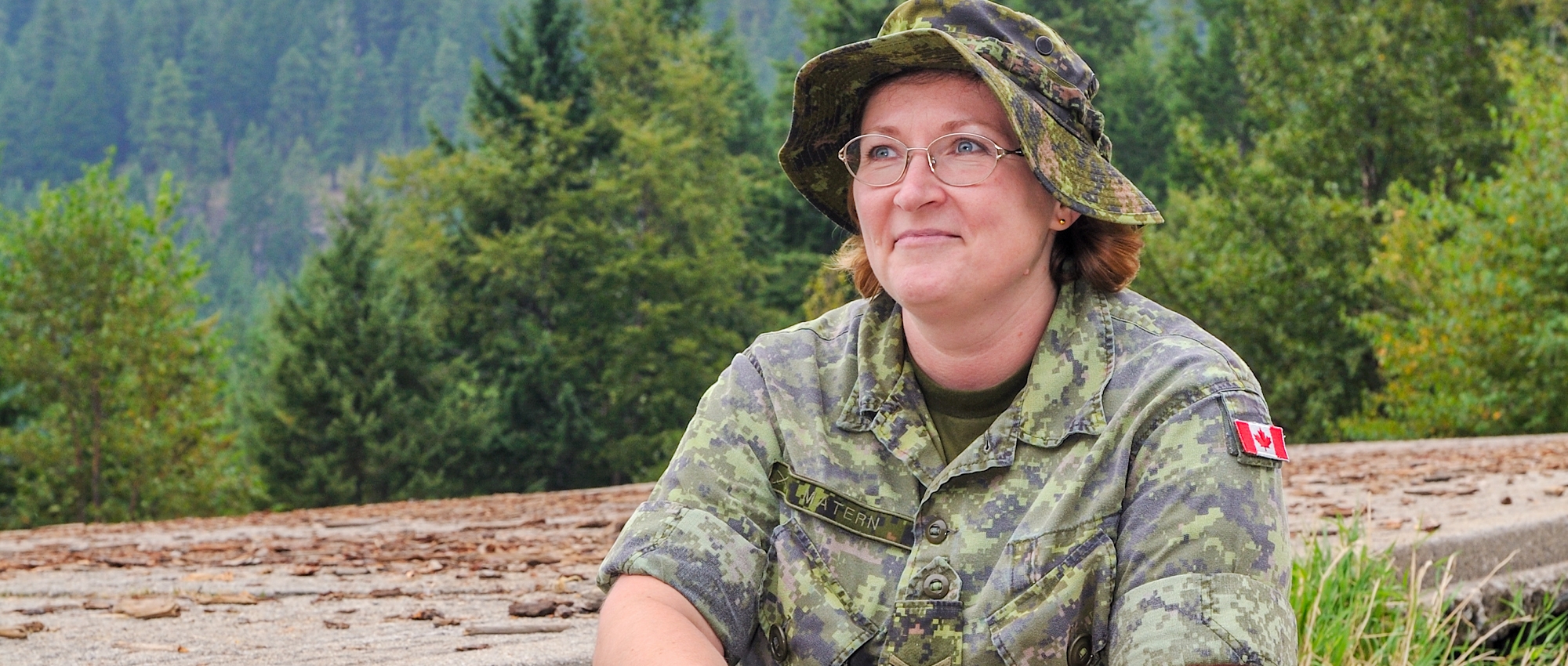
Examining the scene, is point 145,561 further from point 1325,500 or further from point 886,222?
point 1325,500

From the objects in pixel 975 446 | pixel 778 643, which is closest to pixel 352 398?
pixel 778 643

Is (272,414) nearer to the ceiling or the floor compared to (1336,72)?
nearer to the floor

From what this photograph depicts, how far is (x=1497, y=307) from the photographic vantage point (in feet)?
51.6

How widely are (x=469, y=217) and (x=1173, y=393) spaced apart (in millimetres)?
33363

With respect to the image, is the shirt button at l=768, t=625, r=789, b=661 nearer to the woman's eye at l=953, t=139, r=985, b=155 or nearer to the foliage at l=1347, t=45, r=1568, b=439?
the woman's eye at l=953, t=139, r=985, b=155

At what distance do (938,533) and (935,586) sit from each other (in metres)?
0.09

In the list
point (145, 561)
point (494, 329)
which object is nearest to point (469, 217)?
point (494, 329)

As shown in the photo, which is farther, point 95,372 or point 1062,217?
point 95,372

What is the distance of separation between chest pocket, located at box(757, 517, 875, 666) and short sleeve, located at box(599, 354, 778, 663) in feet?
0.11

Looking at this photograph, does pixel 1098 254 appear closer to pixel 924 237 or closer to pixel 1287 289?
pixel 924 237

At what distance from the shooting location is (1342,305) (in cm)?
2097

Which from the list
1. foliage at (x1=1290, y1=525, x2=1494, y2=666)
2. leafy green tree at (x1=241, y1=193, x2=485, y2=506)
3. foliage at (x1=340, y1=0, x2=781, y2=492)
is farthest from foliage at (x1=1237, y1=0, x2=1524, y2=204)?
foliage at (x1=1290, y1=525, x2=1494, y2=666)

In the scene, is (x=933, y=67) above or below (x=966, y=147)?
above

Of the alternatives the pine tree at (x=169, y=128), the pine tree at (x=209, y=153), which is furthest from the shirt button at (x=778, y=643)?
the pine tree at (x=209, y=153)
